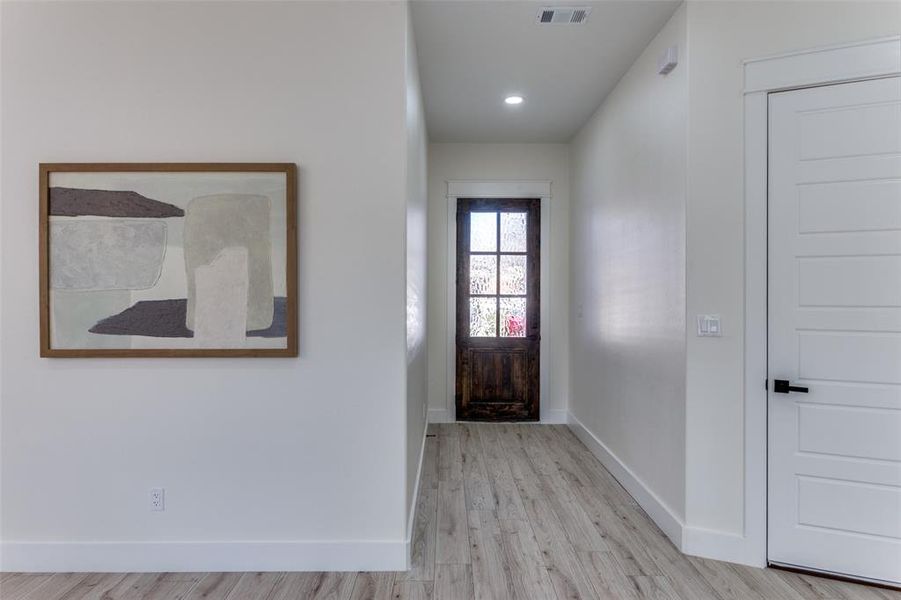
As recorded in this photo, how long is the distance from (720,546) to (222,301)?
2.72 metres

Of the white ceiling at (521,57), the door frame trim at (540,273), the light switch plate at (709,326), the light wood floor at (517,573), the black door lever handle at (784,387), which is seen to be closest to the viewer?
the light wood floor at (517,573)

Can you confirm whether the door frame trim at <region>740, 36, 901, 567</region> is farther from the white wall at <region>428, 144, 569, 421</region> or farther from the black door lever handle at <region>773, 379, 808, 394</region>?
the white wall at <region>428, 144, 569, 421</region>

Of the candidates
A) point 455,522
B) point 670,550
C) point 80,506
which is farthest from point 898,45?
point 80,506

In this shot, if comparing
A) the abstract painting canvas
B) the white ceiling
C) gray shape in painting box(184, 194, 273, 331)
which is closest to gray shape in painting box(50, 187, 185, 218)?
the abstract painting canvas

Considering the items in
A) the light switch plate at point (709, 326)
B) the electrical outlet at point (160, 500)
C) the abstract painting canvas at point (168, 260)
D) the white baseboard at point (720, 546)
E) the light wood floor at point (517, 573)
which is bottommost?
the light wood floor at point (517, 573)

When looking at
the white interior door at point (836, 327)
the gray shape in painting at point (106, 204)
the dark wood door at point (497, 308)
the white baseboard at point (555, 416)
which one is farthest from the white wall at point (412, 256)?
the white baseboard at point (555, 416)

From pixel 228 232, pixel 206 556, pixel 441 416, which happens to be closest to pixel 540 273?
pixel 441 416

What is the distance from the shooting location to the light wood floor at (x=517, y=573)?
6.62 ft

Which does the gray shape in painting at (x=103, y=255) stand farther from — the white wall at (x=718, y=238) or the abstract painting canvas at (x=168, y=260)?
the white wall at (x=718, y=238)

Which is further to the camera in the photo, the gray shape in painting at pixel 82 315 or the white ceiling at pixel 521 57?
the white ceiling at pixel 521 57

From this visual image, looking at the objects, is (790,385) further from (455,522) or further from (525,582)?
(455,522)

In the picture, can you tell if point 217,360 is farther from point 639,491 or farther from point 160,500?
point 639,491

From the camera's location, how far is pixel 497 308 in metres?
4.84

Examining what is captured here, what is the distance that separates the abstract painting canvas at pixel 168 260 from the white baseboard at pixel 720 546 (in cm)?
220
